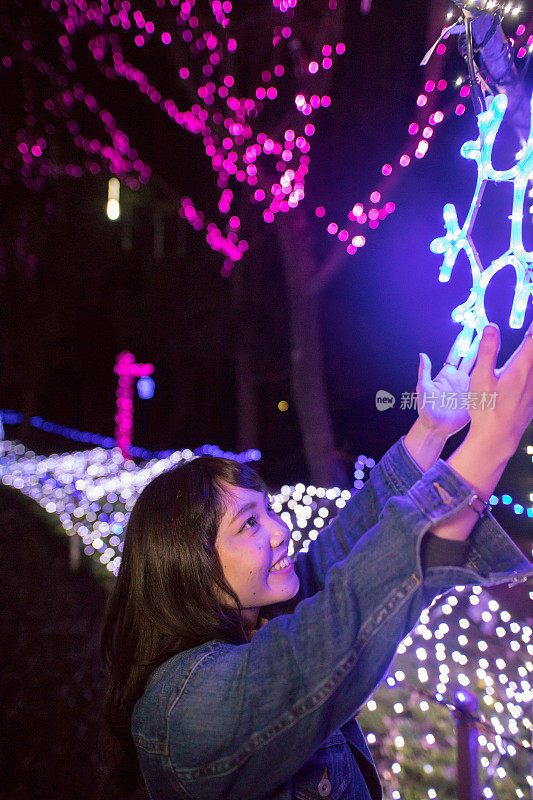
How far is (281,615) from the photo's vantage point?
1094 mm

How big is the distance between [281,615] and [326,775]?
1.60 feet

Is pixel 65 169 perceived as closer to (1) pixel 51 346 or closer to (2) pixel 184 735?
(1) pixel 51 346

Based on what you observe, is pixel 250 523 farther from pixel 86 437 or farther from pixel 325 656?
pixel 86 437

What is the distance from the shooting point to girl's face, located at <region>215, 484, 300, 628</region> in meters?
1.29

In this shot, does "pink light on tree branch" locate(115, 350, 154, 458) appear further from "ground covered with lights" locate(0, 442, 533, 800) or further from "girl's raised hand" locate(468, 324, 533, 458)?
"girl's raised hand" locate(468, 324, 533, 458)

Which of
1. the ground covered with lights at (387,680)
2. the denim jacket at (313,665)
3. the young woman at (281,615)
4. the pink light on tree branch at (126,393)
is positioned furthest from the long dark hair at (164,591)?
the pink light on tree branch at (126,393)

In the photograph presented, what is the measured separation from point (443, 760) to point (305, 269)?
4.32 m

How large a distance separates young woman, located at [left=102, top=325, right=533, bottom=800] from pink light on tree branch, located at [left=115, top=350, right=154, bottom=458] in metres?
9.79

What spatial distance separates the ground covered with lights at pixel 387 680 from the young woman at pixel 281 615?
100cm

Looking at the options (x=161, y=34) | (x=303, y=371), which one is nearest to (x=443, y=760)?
(x=303, y=371)

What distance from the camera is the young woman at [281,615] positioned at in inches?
35.8

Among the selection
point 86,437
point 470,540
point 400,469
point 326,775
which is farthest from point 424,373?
point 86,437

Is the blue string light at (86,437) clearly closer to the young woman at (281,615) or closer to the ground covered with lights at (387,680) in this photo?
the ground covered with lights at (387,680)

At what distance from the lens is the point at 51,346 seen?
1581cm
